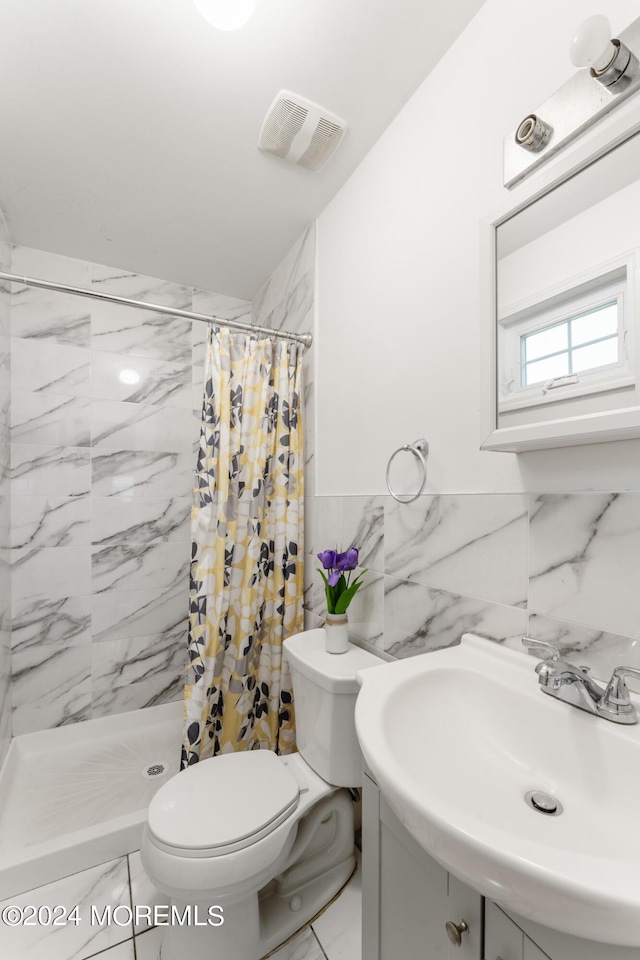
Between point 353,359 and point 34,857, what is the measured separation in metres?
1.94

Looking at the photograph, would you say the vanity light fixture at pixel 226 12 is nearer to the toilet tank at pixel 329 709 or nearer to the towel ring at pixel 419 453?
the towel ring at pixel 419 453

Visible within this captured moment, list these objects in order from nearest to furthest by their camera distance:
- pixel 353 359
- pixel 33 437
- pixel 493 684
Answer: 1. pixel 493 684
2. pixel 353 359
3. pixel 33 437

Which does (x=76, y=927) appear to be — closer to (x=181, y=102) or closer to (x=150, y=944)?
(x=150, y=944)

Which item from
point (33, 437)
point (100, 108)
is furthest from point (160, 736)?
point (100, 108)

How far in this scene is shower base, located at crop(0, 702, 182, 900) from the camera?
4.43ft

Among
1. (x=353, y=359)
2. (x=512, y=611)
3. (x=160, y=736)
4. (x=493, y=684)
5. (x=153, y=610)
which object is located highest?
(x=353, y=359)

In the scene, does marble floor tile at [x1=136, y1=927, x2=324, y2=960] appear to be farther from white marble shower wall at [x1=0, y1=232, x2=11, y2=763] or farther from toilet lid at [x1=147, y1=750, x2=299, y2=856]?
white marble shower wall at [x1=0, y1=232, x2=11, y2=763]

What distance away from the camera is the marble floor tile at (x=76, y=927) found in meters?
1.16

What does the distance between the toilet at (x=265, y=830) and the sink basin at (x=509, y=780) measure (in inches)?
15.7

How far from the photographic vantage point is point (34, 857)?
1315 mm

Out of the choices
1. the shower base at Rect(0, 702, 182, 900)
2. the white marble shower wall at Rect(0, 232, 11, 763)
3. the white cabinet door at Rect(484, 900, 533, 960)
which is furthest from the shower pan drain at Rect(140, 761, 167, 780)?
the white cabinet door at Rect(484, 900, 533, 960)

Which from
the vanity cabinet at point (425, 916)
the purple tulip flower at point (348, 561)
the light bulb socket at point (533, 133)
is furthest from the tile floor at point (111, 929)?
the light bulb socket at point (533, 133)

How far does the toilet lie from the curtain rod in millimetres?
1227

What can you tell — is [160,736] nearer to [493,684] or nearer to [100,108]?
[493,684]
